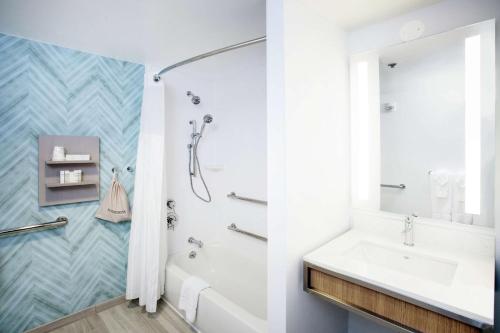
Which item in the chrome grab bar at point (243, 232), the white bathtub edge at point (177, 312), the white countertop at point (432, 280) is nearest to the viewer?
the white countertop at point (432, 280)

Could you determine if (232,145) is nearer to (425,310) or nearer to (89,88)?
(89,88)

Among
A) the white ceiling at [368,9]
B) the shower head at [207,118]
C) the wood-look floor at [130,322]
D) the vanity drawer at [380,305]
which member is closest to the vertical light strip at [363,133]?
the white ceiling at [368,9]

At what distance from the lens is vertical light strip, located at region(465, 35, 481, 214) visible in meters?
1.27

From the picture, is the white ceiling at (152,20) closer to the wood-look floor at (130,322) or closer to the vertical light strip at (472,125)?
the vertical light strip at (472,125)

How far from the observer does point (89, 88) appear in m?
2.21

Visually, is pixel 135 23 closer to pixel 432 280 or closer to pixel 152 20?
pixel 152 20

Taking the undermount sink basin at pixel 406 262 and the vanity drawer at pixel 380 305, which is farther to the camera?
the undermount sink basin at pixel 406 262

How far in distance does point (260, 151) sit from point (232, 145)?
0.42 metres

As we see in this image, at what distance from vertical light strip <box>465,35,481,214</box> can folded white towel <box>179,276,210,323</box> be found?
1.80 meters

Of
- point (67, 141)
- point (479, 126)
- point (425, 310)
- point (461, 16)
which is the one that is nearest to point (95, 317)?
point (67, 141)

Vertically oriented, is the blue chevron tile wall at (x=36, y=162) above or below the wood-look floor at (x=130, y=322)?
above

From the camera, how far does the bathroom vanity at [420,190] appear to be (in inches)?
41.1

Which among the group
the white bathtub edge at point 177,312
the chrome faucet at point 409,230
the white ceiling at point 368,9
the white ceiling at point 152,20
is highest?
the white ceiling at point 152,20

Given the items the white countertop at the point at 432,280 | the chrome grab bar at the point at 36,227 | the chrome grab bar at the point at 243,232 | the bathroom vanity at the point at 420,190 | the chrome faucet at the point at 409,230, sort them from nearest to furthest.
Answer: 1. the white countertop at the point at 432,280
2. the bathroom vanity at the point at 420,190
3. the chrome faucet at the point at 409,230
4. the chrome grab bar at the point at 36,227
5. the chrome grab bar at the point at 243,232
